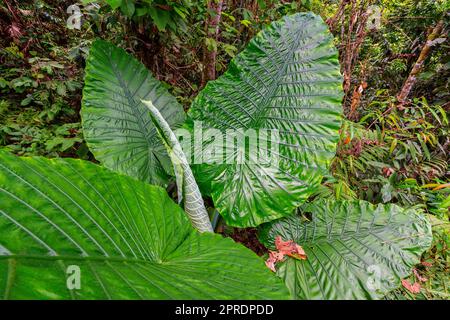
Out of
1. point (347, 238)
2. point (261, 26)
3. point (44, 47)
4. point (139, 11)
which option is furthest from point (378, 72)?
point (44, 47)

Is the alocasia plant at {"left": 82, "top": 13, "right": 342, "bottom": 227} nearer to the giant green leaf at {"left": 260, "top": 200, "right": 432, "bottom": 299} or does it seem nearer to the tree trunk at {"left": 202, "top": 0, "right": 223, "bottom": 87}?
the giant green leaf at {"left": 260, "top": 200, "right": 432, "bottom": 299}

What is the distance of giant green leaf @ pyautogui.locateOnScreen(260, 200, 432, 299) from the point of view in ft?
2.53

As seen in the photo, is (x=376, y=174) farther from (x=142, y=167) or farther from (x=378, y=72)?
(x=378, y=72)

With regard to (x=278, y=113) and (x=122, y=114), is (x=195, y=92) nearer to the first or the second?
(x=122, y=114)

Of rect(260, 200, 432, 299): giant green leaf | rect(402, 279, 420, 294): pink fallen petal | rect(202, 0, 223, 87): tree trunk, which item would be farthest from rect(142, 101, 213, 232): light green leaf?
rect(202, 0, 223, 87): tree trunk

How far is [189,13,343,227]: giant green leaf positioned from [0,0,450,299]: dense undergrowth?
1.01 ft

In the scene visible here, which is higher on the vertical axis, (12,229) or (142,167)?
(142,167)

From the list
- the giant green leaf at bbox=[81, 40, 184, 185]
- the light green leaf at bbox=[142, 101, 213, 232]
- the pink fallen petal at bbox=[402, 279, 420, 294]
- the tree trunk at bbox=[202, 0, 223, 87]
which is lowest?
the pink fallen petal at bbox=[402, 279, 420, 294]

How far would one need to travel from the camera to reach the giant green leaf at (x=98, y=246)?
314 mm

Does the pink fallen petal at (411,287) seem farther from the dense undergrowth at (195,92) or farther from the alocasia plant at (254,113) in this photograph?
the alocasia plant at (254,113)

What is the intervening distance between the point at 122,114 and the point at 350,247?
1.05m

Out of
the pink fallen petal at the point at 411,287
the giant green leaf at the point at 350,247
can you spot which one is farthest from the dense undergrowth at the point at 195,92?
the giant green leaf at the point at 350,247

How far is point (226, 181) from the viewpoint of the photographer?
3.33 ft
